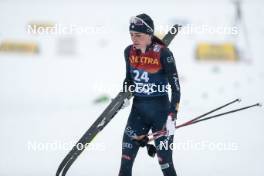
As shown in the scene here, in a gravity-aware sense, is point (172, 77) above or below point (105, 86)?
below

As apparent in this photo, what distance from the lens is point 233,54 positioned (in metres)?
13.0

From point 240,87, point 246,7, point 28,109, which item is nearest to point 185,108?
point 240,87

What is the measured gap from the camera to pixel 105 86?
11914 millimetres

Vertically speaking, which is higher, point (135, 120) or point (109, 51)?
point (109, 51)

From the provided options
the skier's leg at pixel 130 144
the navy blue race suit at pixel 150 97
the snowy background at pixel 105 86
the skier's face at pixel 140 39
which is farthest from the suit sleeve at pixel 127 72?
the snowy background at pixel 105 86

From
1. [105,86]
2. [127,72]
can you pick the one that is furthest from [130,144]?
[105,86]

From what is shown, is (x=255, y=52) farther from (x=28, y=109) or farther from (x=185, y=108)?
(x=28, y=109)

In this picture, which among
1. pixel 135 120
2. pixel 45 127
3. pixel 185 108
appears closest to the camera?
pixel 135 120

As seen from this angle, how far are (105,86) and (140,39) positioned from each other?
269 inches

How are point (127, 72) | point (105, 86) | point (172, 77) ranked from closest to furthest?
point (172, 77) → point (127, 72) → point (105, 86)

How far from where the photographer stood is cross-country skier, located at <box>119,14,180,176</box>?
5.06m

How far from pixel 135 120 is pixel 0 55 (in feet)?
27.4

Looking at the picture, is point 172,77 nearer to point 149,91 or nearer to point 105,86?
point 149,91

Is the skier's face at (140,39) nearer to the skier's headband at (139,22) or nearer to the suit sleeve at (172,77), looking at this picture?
the skier's headband at (139,22)
